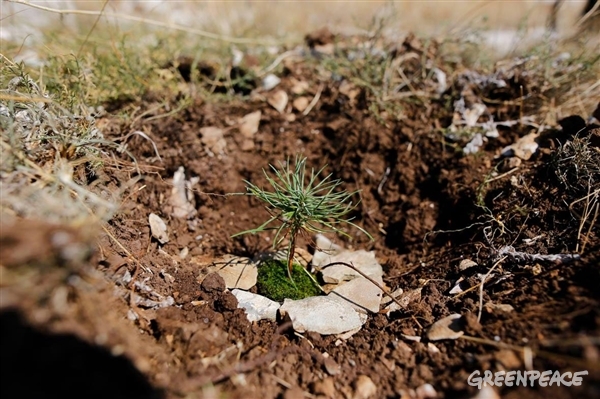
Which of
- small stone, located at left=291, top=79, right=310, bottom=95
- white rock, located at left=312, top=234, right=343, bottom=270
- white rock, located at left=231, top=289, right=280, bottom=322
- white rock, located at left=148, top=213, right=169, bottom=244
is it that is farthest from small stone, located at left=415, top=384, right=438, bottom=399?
small stone, located at left=291, top=79, right=310, bottom=95

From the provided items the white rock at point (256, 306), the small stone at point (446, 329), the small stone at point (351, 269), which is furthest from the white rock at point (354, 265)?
the small stone at point (446, 329)

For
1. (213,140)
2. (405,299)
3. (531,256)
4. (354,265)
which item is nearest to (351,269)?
(354,265)

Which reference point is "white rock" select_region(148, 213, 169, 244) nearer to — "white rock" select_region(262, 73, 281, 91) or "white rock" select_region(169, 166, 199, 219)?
"white rock" select_region(169, 166, 199, 219)

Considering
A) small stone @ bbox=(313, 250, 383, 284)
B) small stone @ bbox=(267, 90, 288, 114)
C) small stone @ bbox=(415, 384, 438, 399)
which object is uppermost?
small stone @ bbox=(267, 90, 288, 114)

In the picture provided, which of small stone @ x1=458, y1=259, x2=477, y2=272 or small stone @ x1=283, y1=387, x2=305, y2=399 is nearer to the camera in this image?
small stone @ x1=283, y1=387, x2=305, y2=399

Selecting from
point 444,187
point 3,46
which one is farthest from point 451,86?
point 3,46

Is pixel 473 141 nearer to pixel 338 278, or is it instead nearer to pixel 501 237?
pixel 501 237
